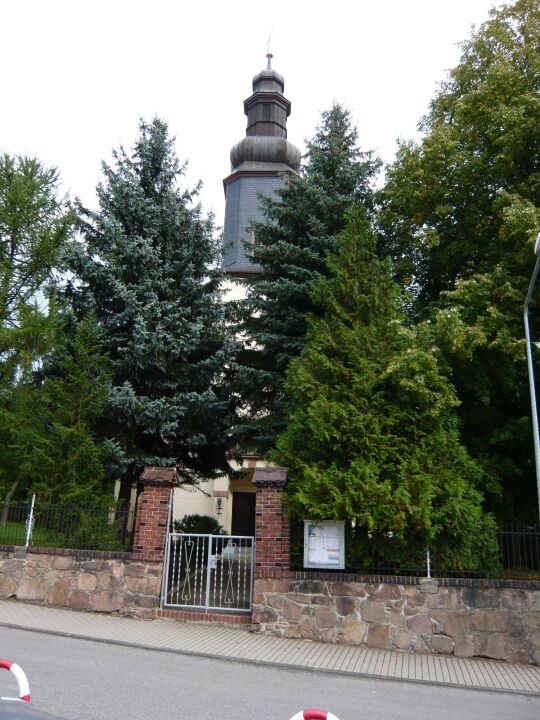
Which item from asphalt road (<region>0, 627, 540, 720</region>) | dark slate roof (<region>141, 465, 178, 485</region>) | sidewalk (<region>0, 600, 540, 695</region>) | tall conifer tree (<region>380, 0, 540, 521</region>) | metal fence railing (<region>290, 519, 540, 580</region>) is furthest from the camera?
tall conifer tree (<region>380, 0, 540, 521</region>)

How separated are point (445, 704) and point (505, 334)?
714cm

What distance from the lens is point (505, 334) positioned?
11609mm

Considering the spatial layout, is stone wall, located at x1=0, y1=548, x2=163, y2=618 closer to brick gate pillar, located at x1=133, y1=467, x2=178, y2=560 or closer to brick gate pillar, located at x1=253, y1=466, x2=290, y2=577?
brick gate pillar, located at x1=133, y1=467, x2=178, y2=560

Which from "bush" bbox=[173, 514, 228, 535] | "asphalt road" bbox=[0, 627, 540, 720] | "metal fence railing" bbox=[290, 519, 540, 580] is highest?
"bush" bbox=[173, 514, 228, 535]

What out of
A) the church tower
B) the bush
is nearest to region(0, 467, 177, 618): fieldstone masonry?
the bush

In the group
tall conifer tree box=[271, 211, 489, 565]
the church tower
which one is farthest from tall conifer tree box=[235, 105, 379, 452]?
the church tower

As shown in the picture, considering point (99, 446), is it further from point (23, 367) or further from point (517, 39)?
point (517, 39)

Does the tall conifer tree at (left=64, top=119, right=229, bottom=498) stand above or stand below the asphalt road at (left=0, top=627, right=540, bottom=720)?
above

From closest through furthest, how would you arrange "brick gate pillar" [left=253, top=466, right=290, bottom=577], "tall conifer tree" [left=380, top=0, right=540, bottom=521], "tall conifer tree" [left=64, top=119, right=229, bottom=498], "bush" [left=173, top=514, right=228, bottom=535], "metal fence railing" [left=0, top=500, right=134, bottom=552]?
"brick gate pillar" [left=253, top=466, right=290, bottom=577], "metal fence railing" [left=0, top=500, right=134, bottom=552], "tall conifer tree" [left=380, top=0, right=540, bottom=521], "tall conifer tree" [left=64, top=119, right=229, bottom=498], "bush" [left=173, top=514, right=228, bottom=535]

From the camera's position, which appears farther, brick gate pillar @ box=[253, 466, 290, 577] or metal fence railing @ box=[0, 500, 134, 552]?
metal fence railing @ box=[0, 500, 134, 552]

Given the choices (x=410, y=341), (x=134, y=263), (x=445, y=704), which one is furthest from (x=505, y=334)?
(x=134, y=263)

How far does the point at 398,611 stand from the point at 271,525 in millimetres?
2325

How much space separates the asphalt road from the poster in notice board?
2081mm

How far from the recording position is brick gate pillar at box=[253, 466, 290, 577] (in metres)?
9.57
